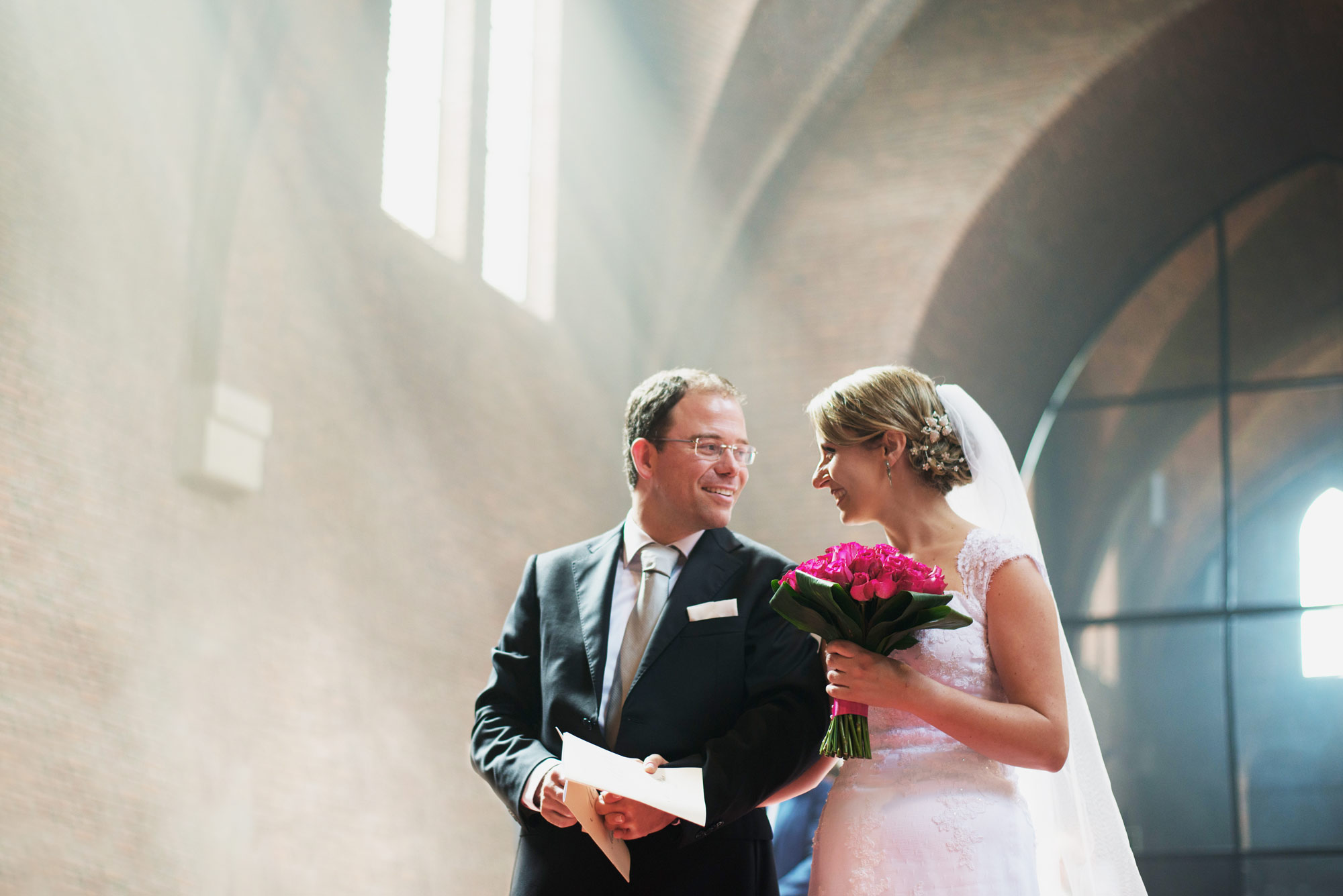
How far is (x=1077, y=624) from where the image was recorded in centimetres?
1205

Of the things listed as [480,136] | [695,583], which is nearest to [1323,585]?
[480,136]

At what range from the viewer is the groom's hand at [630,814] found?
9.66 feet

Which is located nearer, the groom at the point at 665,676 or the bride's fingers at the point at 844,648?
the bride's fingers at the point at 844,648

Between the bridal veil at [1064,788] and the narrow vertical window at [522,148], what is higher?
the narrow vertical window at [522,148]

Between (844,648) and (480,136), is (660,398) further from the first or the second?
(480,136)

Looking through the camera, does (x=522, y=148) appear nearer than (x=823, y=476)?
No

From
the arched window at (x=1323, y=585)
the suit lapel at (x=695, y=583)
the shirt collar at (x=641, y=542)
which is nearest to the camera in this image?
the suit lapel at (x=695, y=583)

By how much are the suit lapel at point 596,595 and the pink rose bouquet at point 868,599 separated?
54 centimetres

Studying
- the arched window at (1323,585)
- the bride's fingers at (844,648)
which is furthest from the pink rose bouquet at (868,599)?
the arched window at (1323,585)

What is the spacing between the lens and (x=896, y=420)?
3234mm

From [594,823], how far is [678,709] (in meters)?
0.35

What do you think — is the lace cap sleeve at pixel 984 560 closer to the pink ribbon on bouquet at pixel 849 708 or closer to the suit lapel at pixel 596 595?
the pink ribbon on bouquet at pixel 849 708

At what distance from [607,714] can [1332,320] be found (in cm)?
1044

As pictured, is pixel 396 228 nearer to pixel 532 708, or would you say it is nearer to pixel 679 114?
pixel 679 114
